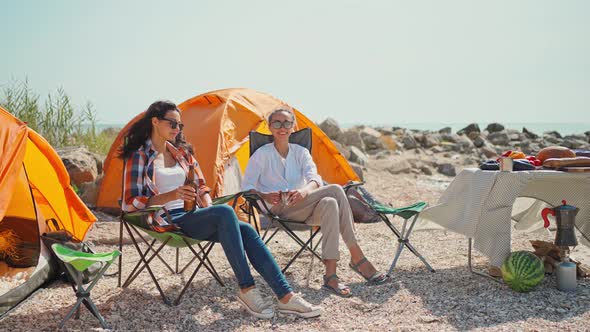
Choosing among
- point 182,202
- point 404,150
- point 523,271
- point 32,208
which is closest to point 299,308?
point 182,202

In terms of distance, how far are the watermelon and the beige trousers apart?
0.90 m

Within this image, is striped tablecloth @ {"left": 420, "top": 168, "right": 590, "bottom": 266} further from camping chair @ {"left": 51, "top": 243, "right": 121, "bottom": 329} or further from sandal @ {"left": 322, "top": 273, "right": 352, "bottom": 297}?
camping chair @ {"left": 51, "top": 243, "right": 121, "bottom": 329}

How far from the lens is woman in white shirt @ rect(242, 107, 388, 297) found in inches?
136

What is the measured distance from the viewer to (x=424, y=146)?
48.9 ft

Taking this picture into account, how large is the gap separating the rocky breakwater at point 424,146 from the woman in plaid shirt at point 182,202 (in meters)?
4.69

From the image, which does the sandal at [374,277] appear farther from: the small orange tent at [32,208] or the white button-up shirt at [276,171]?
the small orange tent at [32,208]

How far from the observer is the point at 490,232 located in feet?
11.2

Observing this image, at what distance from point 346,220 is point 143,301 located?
4.20ft

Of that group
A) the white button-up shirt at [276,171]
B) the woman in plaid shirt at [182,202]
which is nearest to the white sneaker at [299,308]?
the woman in plaid shirt at [182,202]

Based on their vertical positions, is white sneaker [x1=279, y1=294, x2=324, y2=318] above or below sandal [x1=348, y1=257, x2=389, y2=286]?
above

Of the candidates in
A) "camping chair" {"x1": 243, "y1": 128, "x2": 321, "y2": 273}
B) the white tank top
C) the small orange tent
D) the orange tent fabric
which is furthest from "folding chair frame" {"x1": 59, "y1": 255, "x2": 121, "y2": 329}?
"camping chair" {"x1": 243, "y1": 128, "x2": 321, "y2": 273}

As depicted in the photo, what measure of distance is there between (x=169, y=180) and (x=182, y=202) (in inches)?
5.8

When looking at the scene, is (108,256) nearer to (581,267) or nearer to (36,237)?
(36,237)

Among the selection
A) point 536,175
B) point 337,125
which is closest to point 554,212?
point 536,175
